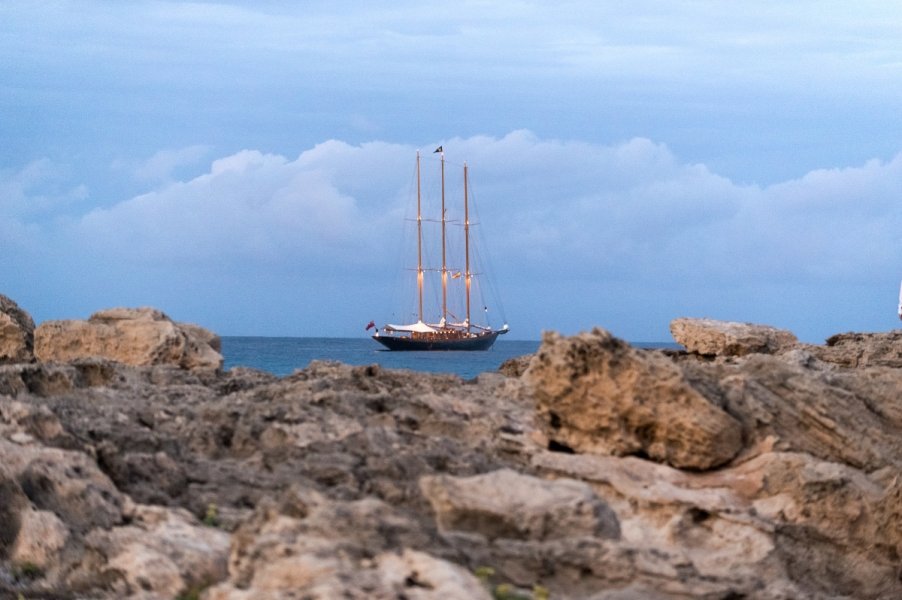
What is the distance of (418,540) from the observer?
26.3ft

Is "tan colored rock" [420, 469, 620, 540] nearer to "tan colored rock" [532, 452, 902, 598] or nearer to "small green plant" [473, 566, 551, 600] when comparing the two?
"small green plant" [473, 566, 551, 600]

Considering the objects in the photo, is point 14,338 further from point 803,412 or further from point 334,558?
point 334,558

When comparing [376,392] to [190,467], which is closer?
[190,467]

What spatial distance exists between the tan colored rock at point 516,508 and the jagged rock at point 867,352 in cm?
1577

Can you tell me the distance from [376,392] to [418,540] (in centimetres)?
719

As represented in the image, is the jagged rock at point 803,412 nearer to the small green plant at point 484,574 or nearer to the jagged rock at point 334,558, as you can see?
the small green plant at point 484,574

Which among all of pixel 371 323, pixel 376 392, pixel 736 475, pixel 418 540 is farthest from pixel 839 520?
pixel 371 323

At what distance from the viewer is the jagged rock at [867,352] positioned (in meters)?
24.5

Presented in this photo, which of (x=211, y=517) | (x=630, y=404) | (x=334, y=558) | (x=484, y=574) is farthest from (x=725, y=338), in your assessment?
(x=334, y=558)

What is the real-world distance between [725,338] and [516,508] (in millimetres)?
17963

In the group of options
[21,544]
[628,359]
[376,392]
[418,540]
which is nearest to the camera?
[418,540]

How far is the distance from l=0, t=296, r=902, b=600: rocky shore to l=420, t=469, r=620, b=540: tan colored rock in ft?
0.05

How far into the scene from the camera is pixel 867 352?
2520cm

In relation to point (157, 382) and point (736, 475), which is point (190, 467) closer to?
point (736, 475)
